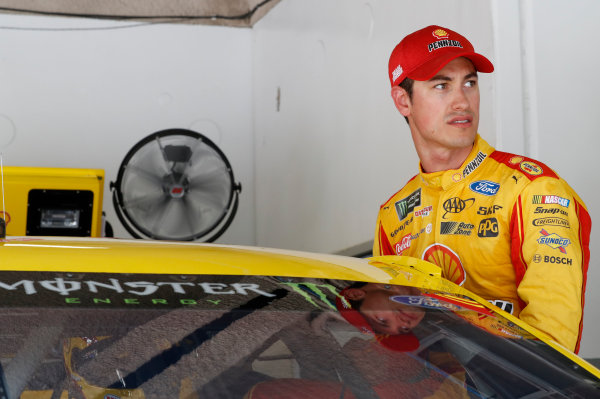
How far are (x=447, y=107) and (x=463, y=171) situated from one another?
0.25 meters

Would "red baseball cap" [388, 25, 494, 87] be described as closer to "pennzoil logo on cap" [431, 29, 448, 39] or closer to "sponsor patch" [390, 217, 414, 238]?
"pennzoil logo on cap" [431, 29, 448, 39]

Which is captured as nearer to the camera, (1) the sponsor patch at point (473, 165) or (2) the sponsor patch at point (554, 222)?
(2) the sponsor patch at point (554, 222)

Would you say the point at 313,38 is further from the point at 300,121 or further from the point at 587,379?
the point at 587,379

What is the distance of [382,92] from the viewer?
5598 millimetres

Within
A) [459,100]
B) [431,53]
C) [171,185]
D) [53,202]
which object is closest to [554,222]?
[459,100]

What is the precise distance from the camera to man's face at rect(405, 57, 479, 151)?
8.96ft

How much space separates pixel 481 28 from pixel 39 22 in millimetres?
5474

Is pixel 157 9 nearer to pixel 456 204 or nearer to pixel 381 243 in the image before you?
pixel 381 243

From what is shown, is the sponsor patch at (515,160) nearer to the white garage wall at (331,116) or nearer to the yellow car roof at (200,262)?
the yellow car roof at (200,262)

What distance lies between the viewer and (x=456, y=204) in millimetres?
2600

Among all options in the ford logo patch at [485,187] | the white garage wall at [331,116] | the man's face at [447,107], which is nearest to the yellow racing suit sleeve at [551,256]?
the ford logo patch at [485,187]

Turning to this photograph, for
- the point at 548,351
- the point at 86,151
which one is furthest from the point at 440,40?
the point at 86,151

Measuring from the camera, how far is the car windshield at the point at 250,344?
54.9 inches

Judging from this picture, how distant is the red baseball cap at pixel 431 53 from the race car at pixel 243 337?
4.07 feet
